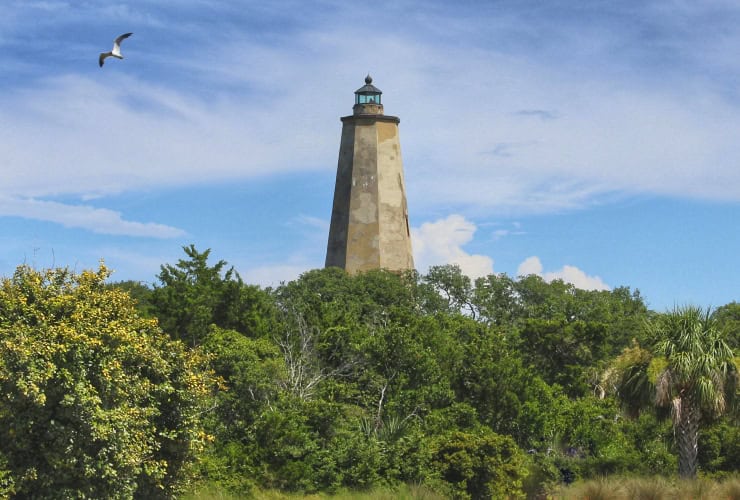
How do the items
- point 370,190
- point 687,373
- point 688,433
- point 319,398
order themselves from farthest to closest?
point 370,190 < point 319,398 < point 688,433 < point 687,373

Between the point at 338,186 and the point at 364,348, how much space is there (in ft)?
89.4

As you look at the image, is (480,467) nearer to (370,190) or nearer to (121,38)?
(121,38)

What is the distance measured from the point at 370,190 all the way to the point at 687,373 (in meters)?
34.5

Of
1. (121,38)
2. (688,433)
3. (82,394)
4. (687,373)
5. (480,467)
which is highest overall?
(121,38)

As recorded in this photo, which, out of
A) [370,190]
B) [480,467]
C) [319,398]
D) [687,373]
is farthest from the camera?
Result: [370,190]

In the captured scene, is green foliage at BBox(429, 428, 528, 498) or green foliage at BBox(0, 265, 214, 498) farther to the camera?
green foliage at BBox(429, 428, 528, 498)

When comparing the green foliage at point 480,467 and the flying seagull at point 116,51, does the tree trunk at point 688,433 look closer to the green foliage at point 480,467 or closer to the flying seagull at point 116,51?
the green foliage at point 480,467

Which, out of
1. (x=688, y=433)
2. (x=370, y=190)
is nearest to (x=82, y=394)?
(x=688, y=433)

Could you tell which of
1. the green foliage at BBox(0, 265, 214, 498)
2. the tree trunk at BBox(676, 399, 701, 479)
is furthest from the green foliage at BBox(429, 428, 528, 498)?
the green foliage at BBox(0, 265, 214, 498)

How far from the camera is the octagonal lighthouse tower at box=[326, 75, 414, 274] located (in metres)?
61.3

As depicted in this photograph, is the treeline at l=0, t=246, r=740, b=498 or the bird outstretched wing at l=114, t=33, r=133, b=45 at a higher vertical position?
the bird outstretched wing at l=114, t=33, r=133, b=45

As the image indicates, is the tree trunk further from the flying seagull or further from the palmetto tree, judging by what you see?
the flying seagull

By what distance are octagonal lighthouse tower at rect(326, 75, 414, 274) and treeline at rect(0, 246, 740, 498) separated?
14618mm

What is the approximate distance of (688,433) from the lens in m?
28.8
